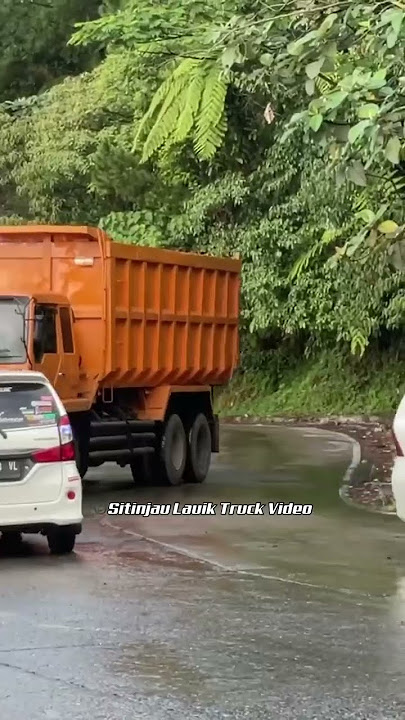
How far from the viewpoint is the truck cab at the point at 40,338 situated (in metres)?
15.4

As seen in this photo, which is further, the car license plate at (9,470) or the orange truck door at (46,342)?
the orange truck door at (46,342)

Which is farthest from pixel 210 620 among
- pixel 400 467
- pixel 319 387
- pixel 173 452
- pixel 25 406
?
pixel 319 387

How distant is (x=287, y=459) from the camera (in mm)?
20781

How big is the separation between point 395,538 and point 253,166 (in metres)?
16.7

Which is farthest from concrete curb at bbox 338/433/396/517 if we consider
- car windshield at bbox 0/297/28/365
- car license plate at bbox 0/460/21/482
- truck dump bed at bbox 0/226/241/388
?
car license plate at bbox 0/460/21/482

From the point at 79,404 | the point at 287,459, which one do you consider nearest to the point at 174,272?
the point at 79,404

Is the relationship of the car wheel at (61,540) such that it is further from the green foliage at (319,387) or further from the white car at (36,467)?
the green foliage at (319,387)

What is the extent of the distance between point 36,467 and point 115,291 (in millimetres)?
5309

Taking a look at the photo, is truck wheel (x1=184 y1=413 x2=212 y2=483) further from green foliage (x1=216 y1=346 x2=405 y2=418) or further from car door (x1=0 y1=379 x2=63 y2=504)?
green foliage (x1=216 y1=346 x2=405 y2=418)

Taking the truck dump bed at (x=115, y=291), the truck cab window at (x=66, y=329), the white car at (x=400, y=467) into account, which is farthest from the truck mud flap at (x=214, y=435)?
the white car at (x=400, y=467)

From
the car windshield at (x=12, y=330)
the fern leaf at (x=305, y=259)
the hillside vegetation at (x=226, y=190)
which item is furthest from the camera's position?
the fern leaf at (x=305, y=259)

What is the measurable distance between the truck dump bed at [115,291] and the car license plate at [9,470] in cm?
472

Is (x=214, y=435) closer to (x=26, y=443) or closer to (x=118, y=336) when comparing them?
(x=118, y=336)

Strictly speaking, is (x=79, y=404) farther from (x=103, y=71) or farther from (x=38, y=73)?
(x=38, y=73)
